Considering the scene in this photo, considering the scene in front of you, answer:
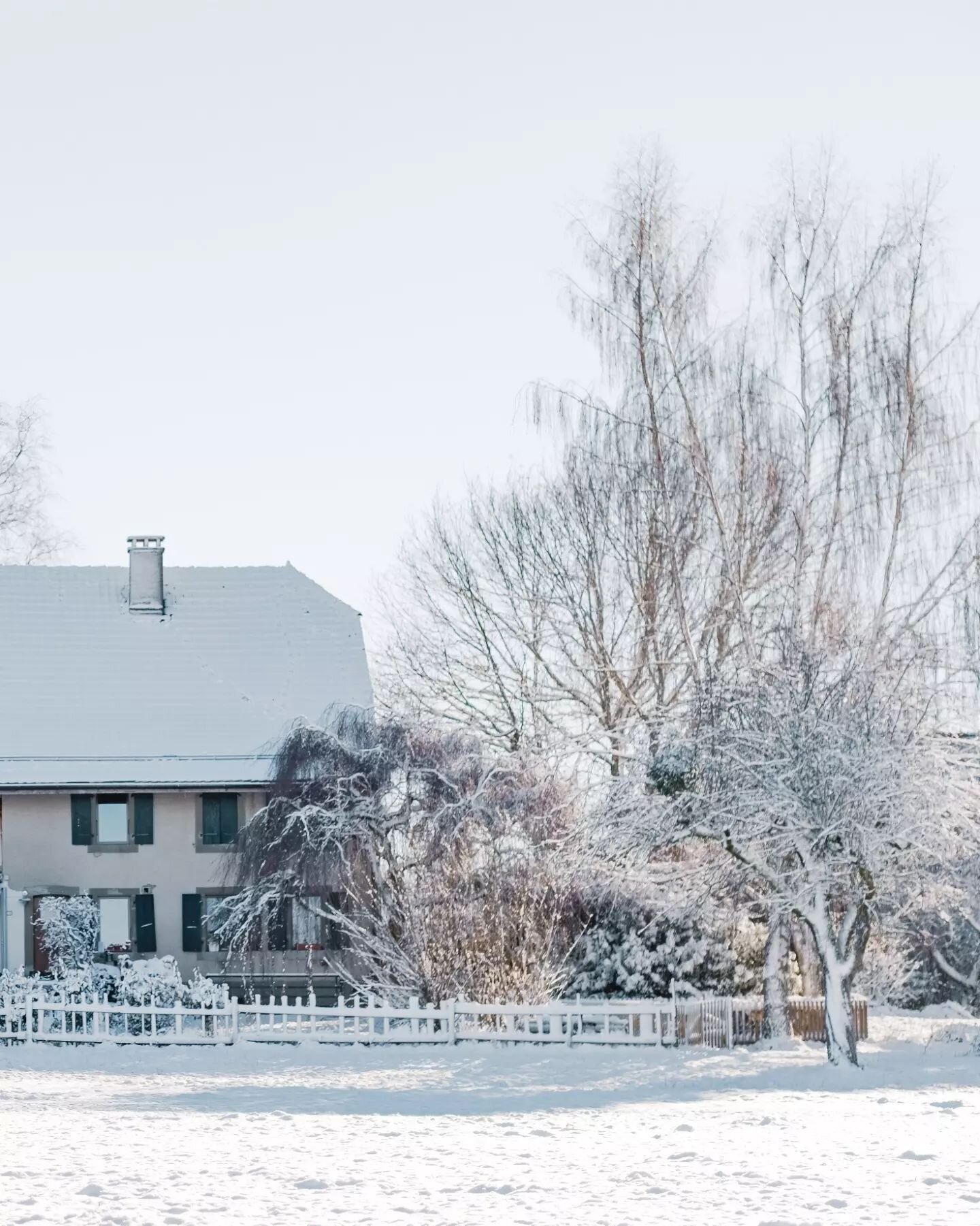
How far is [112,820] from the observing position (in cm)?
3591

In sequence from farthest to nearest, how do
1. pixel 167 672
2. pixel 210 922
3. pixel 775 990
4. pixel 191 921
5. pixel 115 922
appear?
pixel 167 672
pixel 115 922
pixel 191 921
pixel 210 922
pixel 775 990

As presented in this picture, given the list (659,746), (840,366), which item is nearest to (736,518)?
(840,366)

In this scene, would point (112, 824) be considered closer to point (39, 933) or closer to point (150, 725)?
point (150, 725)

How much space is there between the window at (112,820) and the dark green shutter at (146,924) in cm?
126

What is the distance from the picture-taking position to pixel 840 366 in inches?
1010

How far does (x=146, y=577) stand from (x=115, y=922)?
885cm

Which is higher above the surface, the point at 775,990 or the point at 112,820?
the point at 112,820

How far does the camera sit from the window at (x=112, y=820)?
3584 centimetres

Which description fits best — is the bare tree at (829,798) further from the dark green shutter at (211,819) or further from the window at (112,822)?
the window at (112,822)

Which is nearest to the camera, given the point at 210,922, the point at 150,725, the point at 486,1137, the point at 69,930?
the point at 486,1137

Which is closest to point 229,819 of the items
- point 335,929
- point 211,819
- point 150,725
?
point 211,819

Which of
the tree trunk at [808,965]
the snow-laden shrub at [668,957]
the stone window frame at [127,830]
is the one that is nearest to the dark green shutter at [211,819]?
the stone window frame at [127,830]

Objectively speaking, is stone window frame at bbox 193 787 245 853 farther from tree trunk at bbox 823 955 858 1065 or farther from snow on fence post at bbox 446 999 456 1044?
tree trunk at bbox 823 955 858 1065

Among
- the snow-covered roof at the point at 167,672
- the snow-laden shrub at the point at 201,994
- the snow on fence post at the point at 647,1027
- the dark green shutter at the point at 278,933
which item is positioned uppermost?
the snow-covered roof at the point at 167,672
